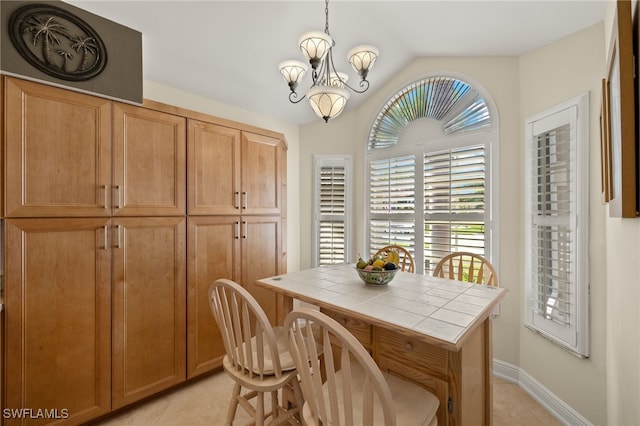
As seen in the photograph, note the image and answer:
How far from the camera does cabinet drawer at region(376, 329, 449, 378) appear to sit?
4.20 ft

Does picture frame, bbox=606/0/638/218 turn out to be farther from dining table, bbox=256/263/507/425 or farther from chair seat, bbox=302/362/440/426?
chair seat, bbox=302/362/440/426

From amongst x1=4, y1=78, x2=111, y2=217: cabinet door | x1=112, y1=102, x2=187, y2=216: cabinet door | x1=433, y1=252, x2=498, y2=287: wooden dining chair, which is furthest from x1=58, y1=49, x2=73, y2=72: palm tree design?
x1=433, y1=252, x2=498, y2=287: wooden dining chair

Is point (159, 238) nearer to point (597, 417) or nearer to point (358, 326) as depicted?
point (358, 326)

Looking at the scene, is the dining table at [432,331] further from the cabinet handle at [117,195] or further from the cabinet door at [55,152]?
the cabinet door at [55,152]

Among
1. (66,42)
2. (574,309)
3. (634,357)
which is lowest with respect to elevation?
(574,309)

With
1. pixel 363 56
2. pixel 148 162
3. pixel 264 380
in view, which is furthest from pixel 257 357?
pixel 363 56

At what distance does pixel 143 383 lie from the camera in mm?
2008

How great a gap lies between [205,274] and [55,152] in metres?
1.23

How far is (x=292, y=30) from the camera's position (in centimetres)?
221

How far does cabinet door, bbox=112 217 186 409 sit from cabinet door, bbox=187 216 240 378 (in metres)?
0.06

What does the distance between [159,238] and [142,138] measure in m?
0.71

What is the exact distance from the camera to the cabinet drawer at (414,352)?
4.20ft

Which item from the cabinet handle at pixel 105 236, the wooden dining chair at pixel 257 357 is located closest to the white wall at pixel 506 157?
the wooden dining chair at pixel 257 357

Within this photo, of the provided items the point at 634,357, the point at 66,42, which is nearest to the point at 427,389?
the point at 634,357
